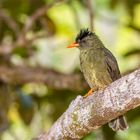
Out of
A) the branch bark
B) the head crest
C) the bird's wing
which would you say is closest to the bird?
the bird's wing

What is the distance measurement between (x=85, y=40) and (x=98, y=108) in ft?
5.52

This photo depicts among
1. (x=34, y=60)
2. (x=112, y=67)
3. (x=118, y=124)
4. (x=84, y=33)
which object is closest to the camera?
(x=118, y=124)

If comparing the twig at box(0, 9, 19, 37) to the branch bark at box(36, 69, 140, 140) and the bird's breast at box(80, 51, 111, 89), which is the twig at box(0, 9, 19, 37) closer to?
the bird's breast at box(80, 51, 111, 89)

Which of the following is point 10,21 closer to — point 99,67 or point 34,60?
point 34,60

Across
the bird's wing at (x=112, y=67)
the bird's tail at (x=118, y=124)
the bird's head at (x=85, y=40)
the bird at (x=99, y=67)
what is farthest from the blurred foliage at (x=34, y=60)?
the bird's tail at (x=118, y=124)

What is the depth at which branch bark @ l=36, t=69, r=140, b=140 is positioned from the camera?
3143 mm

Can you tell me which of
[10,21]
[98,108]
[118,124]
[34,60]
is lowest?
[98,108]

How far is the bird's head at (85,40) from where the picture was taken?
16.2ft

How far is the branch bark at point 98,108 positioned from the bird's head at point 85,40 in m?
1.26

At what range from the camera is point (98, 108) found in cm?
340

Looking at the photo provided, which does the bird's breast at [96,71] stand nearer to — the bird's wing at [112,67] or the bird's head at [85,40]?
the bird's wing at [112,67]

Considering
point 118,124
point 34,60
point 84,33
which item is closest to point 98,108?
point 118,124

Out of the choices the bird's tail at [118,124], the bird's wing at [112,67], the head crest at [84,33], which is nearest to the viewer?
the bird's tail at [118,124]

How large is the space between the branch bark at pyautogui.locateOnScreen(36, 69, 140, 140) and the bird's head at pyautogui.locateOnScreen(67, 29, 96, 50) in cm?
126
